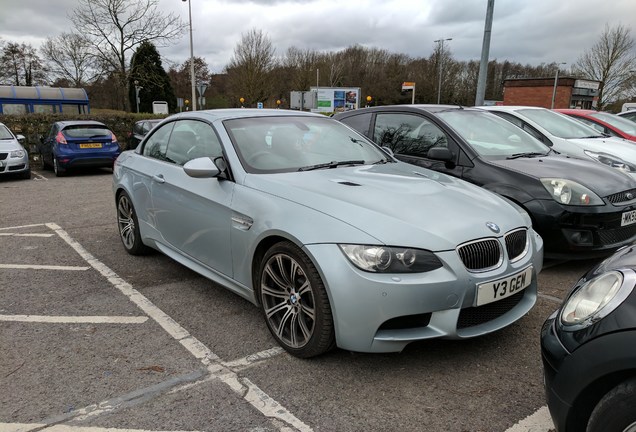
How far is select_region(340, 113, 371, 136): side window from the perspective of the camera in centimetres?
592

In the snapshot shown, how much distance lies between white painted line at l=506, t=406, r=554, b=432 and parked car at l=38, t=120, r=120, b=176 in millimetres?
12579

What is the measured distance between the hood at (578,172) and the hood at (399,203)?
1.35m

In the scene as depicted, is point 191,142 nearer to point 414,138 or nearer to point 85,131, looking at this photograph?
point 414,138

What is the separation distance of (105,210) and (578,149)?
7.23 metres

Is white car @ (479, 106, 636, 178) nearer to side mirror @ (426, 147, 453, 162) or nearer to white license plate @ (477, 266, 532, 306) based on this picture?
side mirror @ (426, 147, 453, 162)

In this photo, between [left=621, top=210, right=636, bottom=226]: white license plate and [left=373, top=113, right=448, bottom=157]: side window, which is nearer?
[left=621, top=210, right=636, bottom=226]: white license plate

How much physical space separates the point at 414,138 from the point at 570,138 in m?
3.09

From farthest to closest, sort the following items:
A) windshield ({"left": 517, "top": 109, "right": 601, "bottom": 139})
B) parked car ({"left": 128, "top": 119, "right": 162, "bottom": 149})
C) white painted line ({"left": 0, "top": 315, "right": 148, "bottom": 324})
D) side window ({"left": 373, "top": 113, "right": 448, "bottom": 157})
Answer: parked car ({"left": 128, "top": 119, "right": 162, "bottom": 149})
windshield ({"left": 517, "top": 109, "right": 601, "bottom": 139})
side window ({"left": 373, "top": 113, "right": 448, "bottom": 157})
white painted line ({"left": 0, "top": 315, "right": 148, "bottom": 324})

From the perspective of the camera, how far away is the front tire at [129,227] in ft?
16.3

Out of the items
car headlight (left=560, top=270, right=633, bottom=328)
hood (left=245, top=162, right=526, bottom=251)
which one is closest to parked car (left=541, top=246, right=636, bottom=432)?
car headlight (left=560, top=270, right=633, bottom=328)

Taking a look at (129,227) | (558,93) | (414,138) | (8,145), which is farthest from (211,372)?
(558,93)

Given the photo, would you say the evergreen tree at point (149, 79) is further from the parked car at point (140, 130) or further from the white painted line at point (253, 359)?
the white painted line at point (253, 359)

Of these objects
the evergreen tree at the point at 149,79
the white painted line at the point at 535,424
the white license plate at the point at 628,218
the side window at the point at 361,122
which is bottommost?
the white painted line at the point at 535,424

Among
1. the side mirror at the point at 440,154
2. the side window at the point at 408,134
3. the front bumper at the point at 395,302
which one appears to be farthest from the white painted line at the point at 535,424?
the side window at the point at 408,134
